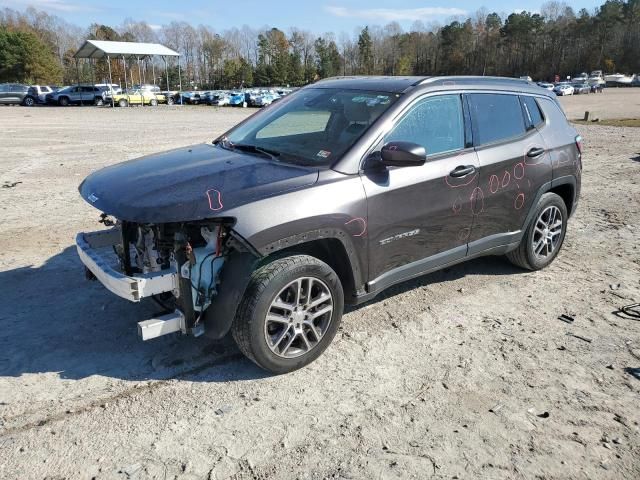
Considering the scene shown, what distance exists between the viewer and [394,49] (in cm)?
13338

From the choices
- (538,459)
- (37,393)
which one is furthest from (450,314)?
(37,393)

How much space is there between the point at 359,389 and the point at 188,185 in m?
1.76

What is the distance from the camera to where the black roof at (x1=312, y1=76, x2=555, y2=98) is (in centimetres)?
427

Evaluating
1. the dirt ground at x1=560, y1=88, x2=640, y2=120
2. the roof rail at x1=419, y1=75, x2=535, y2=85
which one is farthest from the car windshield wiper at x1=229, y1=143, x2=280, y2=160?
the dirt ground at x1=560, y1=88, x2=640, y2=120

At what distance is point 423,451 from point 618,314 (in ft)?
8.81

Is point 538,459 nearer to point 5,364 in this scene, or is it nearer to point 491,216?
point 491,216

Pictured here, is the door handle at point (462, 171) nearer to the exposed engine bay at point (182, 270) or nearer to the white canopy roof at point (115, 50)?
the exposed engine bay at point (182, 270)

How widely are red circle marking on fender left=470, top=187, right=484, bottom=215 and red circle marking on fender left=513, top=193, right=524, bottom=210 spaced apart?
1.76 ft

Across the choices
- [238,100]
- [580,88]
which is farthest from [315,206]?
[580,88]

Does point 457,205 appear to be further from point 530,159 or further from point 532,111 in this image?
point 532,111

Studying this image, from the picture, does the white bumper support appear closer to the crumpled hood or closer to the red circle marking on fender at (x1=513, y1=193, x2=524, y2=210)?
the crumpled hood

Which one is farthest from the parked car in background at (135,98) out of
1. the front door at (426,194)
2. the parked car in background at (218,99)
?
the front door at (426,194)

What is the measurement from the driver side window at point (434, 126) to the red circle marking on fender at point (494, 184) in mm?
446

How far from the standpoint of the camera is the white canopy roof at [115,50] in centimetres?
4497
